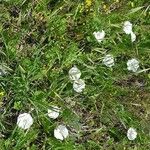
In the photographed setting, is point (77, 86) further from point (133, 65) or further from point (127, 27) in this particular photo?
point (127, 27)

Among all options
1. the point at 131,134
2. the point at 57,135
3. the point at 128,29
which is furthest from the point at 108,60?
the point at 57,135

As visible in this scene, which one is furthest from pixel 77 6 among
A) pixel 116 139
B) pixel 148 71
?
pixel 116 139

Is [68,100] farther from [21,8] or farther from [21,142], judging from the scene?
[21,8]

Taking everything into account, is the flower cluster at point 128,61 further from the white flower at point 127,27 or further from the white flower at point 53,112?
the white flower at point 53,112

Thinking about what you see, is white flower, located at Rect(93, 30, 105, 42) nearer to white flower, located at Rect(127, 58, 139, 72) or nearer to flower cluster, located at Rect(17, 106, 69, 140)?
white flower, located at Rect(127, 58, 139, 72)

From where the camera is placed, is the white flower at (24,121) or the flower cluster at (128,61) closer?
the white flower at (24,121)

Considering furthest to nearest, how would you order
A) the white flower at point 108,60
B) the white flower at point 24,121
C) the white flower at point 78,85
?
the white flower at point 108,60 < the white flower at point 78,85 < the white flower at point 24,121

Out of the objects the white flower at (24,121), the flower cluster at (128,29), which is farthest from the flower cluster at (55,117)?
the flower cluster at (128,29)
